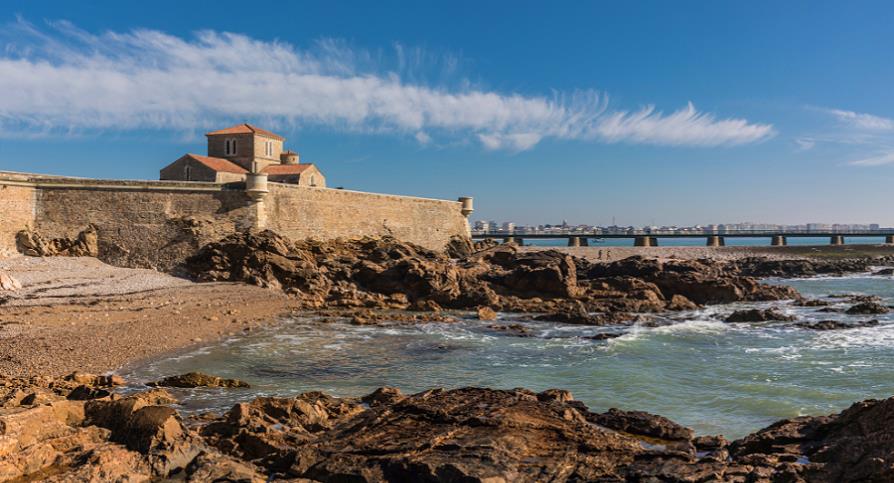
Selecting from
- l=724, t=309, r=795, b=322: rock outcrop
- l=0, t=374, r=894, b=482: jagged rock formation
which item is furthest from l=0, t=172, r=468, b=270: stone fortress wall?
l=0, t=374, r=894, b=482: jagged rock formation

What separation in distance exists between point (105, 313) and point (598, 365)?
12.5 meters

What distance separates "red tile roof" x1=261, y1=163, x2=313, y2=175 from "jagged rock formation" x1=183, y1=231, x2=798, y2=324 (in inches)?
341

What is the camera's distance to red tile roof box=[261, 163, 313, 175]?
34844 millimetres

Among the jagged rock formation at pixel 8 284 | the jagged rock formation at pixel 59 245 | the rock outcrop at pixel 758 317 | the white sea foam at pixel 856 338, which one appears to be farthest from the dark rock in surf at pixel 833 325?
the jagged rock formation at pixel 59 245

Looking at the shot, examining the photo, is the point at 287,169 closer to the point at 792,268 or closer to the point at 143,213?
the point at 143,213

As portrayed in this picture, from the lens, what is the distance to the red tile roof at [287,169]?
114 ft

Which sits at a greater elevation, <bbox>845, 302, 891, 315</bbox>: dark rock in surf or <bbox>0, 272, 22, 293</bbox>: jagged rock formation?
<bbox>0, 272, 22, 293</bbox>: jagged rock formation

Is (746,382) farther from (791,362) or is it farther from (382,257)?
(382,257)

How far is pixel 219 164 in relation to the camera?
3262 cm

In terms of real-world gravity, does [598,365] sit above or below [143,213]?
below

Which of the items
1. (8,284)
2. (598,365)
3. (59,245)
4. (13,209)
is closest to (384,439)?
(598,365)

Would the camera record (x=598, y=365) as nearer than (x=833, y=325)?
Yes

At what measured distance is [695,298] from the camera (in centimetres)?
2438

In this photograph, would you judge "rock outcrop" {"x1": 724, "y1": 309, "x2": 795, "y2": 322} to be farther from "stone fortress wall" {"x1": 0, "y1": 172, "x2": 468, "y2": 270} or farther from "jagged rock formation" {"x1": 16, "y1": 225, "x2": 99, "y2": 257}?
"jagged rock formation" {"x1": 16, "y1": 225, "x2": 99, "y2": 257}
